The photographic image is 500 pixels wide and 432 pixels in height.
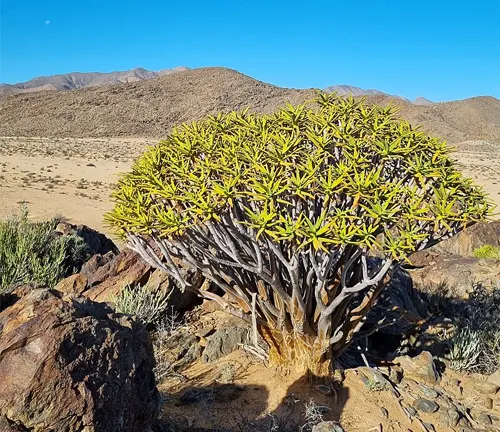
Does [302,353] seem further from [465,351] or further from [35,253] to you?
[35,253]

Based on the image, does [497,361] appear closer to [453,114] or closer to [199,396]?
[199,396]

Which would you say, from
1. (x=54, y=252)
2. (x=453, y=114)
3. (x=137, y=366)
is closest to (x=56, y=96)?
(x=453, y=114)

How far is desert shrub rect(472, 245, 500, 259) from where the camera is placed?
10609 mm

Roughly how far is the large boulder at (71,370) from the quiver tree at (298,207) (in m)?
1.30

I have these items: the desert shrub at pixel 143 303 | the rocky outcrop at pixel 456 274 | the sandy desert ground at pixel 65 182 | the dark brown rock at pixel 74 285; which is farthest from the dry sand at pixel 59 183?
the rocky outcrop at pixel 456 274

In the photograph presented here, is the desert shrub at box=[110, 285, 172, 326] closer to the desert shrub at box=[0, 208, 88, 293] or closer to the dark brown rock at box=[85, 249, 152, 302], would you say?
the dark brown rock at box=[85, 249, 152, 302]

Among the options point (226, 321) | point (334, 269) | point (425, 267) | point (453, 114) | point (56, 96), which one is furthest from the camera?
point (453, 114)

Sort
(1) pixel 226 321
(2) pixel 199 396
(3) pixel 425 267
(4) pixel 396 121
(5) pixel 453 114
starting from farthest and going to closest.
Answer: (5) pixel 453 114, (3) pixel 425 267, (1) pixel 226 321, (4) pixel 396 121, (2) pixel 199 396

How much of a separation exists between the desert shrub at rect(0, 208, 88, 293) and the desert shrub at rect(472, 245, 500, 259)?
7.87 meters

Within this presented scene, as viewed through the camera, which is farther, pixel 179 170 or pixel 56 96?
pixel 56 96

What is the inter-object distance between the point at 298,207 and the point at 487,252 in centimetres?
811

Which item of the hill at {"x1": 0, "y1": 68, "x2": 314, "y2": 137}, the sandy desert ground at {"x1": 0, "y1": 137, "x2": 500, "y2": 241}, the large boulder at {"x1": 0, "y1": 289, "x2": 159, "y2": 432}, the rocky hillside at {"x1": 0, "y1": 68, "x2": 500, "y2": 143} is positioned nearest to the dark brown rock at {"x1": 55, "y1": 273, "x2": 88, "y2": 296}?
the large boulder at {"x1": 0, "y1": 289, "x2": 159, "y2": 432}

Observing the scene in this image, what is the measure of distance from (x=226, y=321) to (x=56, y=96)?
249 ft

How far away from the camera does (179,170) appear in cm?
432
